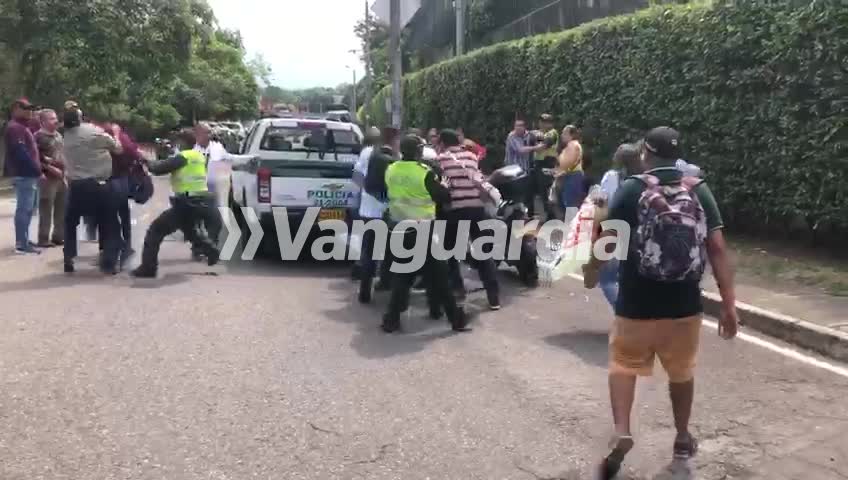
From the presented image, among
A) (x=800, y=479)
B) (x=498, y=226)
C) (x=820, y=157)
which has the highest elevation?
(x=820, y=157)

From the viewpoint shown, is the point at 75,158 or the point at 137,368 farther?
the point at 75,158

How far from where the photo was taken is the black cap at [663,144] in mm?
4477

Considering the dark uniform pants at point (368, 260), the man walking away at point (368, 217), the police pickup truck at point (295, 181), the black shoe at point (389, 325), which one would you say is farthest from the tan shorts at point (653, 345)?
the police pickup truck at point (295, 181)

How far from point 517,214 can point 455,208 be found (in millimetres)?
1648

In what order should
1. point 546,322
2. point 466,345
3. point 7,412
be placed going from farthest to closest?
point 546,322 → point 466,345 → point 7,412

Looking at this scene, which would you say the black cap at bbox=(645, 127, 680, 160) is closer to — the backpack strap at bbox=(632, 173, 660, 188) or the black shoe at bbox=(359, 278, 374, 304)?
the backpack strap at bbox=(632, 173, 660, 188)

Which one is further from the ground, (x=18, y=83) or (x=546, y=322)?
(x=18, y=83)

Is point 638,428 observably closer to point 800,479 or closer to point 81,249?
point 800,479

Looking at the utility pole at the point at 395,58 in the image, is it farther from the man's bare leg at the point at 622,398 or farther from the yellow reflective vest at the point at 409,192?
the man's bare leg at the point at 622,398

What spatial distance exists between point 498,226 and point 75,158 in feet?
15.0

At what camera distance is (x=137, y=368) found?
624cm

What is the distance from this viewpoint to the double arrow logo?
11.0m

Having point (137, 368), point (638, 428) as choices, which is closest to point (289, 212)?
point (137, 368)

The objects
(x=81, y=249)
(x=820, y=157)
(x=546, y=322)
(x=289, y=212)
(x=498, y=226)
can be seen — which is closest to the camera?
(x=546, y=322)
